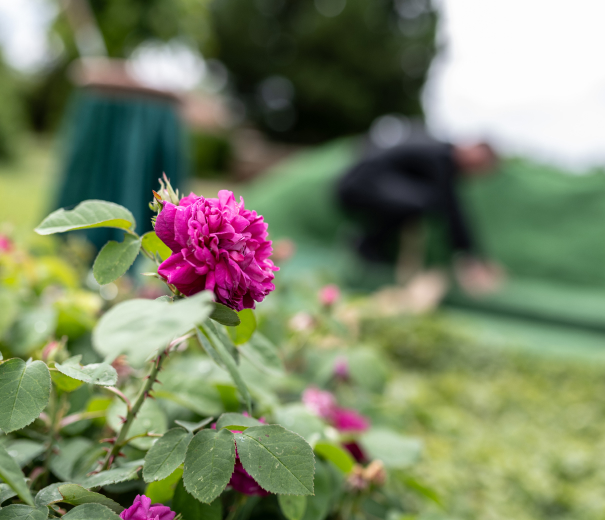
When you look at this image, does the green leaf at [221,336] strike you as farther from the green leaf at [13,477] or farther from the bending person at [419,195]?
the bending person at [419,195]

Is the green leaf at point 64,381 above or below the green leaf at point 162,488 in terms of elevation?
above

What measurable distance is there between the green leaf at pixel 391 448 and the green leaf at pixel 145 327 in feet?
1.79

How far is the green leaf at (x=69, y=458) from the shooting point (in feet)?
1.98

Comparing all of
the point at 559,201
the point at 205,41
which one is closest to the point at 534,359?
the point at 559,201

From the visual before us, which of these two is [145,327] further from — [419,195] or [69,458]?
[419,195]

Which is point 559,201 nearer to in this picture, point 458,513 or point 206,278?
point 458,513

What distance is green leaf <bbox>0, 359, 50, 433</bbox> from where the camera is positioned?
0.44 metres

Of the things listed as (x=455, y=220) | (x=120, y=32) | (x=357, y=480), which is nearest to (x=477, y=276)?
(x=455, y=220)

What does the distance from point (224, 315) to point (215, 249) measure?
0.20 ft

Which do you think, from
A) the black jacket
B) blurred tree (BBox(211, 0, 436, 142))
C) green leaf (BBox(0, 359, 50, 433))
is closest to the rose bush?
green leaf (BBox(0, 359, 50, 433))

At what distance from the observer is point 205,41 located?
12.9m

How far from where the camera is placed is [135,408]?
1.70 ft

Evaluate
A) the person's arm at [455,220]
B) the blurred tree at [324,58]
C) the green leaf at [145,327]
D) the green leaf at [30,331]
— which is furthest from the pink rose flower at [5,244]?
the blurred tree at [324,58]

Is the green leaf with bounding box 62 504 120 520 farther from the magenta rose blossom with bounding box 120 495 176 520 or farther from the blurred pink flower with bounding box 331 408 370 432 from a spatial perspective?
the blurred pink flower with bounding box 331 408 370 432
